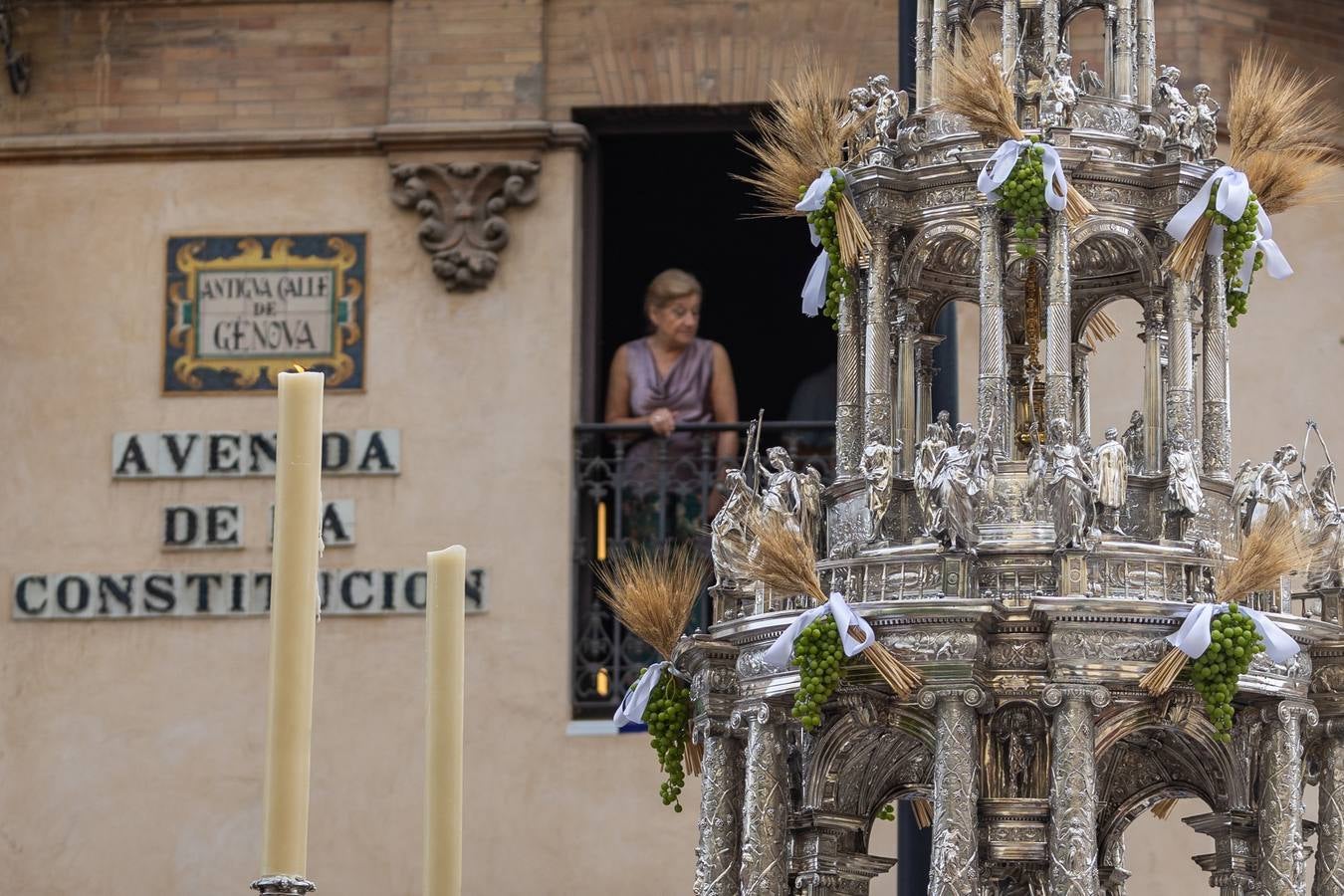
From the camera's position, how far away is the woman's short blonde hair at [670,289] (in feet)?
→ 82.2

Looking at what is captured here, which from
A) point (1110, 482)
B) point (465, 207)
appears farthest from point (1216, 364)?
point (465, 207)

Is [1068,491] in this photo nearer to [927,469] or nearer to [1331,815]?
[927,469]

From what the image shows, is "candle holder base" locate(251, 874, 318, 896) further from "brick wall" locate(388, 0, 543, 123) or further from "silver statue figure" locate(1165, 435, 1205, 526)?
"brick wall" locate(388, 0, 543, 123)

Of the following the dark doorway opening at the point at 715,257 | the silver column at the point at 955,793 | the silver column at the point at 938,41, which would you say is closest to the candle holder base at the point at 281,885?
the silver column at the point at 955,793

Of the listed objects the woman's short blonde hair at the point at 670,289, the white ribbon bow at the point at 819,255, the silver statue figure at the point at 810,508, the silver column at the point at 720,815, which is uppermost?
the woman's short blonde hair at the point at 670,289

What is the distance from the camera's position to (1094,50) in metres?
23.9

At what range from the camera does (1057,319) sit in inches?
572

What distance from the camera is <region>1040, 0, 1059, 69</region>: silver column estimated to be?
15109 mm

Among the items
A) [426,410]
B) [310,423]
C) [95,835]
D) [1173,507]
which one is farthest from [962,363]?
[310,423]

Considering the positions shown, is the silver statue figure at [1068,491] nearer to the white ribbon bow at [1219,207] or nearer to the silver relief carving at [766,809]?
the white ribbon bow at [1219,207]

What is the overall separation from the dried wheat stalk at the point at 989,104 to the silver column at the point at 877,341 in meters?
0.80

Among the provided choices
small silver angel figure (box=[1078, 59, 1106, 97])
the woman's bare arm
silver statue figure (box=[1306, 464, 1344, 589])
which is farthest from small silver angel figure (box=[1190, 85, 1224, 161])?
the woman's bare arm

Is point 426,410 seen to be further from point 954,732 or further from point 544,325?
point 954,732

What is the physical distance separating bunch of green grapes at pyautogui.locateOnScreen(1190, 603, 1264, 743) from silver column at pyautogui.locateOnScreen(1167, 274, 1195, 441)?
1227mm
